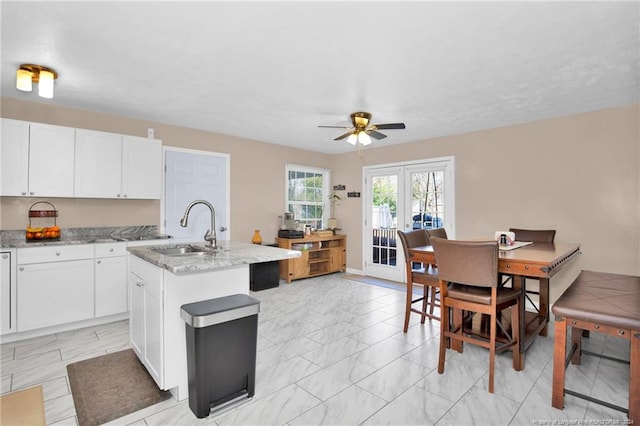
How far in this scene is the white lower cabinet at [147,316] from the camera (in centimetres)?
210

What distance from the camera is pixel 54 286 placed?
323 cm

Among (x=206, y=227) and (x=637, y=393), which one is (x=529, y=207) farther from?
(x=206, y=227)

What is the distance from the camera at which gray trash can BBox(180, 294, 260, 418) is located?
6.25ft

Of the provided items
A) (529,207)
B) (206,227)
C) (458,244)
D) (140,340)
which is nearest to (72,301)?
(140,340)

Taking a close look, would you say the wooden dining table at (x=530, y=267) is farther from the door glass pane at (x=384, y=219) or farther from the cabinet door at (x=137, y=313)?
the door glass pane at (x=384, y=219)

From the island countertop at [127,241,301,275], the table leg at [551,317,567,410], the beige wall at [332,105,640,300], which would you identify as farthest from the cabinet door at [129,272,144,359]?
the beige wall at [332,105,640,300]

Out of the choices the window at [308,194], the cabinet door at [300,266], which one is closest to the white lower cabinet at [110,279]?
the cabinet door at [300,266]

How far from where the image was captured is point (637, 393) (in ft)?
5.99

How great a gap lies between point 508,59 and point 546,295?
7.30 feet

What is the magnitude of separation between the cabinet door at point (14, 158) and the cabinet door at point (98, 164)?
0.42 m

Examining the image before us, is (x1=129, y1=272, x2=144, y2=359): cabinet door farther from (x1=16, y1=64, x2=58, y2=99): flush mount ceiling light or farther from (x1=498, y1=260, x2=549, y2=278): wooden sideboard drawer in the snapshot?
(x1=498, y1=260, x2=549, y2=278): wooden sideboard drawer

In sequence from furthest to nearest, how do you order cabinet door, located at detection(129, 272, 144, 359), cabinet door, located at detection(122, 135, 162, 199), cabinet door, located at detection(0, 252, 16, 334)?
cabinet door, located at detection(122, 135, 162, 199), cabinet door, located at detection(0, 252, 16, 334), cabinet door, located at detection(129, 272, 144, 359)

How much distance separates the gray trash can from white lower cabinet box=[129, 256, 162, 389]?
0.78 ft

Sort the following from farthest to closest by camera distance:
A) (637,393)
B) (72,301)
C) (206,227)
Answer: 1. (206,227)
2. (72,301)
3. (637,393)
